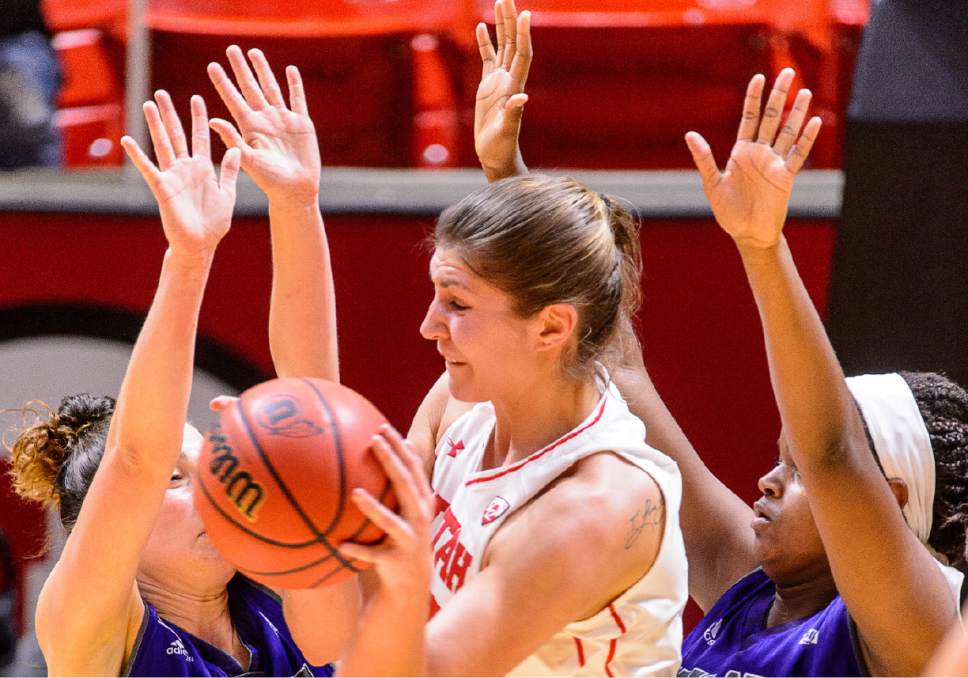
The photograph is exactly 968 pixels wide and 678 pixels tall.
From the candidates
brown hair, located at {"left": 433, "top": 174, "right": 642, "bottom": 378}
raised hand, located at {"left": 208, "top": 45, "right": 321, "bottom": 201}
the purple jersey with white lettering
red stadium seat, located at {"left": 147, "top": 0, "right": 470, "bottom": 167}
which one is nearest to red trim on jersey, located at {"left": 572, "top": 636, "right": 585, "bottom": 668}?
brown hair, located at {"left": 433, "top": 174, "right": 642, "bottom": 378}

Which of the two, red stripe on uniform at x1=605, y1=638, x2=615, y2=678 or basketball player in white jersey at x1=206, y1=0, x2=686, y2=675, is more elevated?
basketball player in white jersey at x1=206, y1=0, x2=686, y2=675

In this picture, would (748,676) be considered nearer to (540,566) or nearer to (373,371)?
(540,566)

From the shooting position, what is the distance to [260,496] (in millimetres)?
1718

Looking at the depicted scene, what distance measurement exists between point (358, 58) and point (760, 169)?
198 centimetres

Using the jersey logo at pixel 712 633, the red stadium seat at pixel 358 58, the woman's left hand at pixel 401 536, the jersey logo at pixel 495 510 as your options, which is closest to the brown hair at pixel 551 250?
the jersey logo at pixel 495 510

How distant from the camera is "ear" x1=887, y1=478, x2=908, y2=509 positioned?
2.34 meters

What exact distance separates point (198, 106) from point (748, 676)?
135 centimetres

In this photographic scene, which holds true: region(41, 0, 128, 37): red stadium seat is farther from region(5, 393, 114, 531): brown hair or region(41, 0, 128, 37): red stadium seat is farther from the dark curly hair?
the dark curly hair

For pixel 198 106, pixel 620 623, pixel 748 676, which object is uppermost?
pixel 198 106

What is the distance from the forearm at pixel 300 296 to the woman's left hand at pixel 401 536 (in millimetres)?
693

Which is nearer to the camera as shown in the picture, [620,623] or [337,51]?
[620,623]

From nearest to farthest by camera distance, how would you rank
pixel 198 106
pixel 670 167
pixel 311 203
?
pixel 198 106 → pixel 311 203 → pixel 670 167

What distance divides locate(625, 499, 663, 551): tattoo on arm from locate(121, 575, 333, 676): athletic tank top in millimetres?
861

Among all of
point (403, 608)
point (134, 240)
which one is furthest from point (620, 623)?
point (134, 240)
